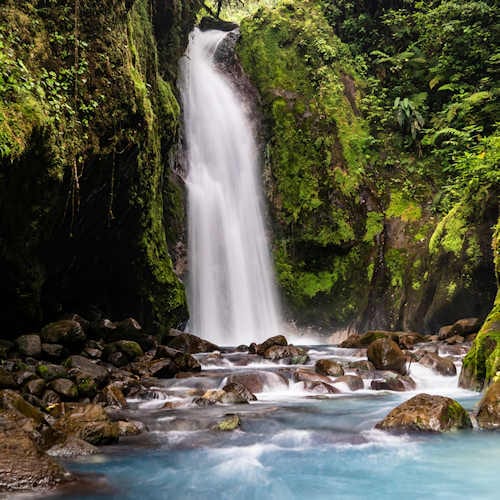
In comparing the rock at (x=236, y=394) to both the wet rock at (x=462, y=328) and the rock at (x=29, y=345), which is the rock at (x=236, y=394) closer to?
the rock at (x=29, y=345)

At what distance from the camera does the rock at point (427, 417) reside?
5457 millimetres

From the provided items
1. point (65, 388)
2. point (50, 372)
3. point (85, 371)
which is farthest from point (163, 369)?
point (65, 388)

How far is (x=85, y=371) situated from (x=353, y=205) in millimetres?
12370

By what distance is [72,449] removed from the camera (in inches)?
190

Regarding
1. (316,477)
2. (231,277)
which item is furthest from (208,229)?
(316,477)

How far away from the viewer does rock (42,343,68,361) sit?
859 centimetres

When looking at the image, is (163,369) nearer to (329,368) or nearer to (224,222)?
(329,368)

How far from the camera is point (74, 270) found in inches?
438

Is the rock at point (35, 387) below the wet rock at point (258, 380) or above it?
Result: above

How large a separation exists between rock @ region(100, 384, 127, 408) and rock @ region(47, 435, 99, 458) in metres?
2.07

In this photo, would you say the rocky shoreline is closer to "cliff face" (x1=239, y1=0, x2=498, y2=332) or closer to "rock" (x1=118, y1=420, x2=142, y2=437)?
"rock" (x1=118, y1=420, x2=142, y2=437)

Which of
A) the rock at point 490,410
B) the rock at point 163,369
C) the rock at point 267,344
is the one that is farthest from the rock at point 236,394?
the rock at point 267,344

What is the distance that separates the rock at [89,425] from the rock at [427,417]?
3.02 meters

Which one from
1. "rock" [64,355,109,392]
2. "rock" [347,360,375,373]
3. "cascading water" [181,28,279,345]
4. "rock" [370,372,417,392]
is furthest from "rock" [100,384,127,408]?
"cascading water" [181,28,279,345]
